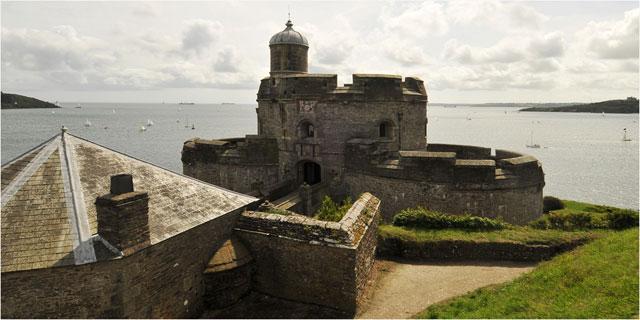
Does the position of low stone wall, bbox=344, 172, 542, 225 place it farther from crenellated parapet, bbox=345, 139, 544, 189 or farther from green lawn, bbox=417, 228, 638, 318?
green lawn, bbox=417, 228, 638, 318

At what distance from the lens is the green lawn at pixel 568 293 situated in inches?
317

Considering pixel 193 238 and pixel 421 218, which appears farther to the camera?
pixel 421 218

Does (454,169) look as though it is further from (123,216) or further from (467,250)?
(123,216)

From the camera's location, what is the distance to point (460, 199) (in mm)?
16844

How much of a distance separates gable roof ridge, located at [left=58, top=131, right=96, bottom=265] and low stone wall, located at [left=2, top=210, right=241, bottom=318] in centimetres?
27

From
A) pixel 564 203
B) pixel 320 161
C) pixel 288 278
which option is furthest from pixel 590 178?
pixel 288 278

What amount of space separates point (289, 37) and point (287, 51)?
0.78m

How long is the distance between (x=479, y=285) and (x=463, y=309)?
2.07 metres

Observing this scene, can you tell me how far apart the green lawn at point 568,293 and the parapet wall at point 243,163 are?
13404 mm

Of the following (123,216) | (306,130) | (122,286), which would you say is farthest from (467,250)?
(306,130)

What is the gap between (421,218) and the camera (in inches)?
575

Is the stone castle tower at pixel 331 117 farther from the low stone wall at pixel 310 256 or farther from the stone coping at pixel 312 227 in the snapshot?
the low stone wall at pixel 310 256

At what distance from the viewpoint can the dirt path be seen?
10218mm

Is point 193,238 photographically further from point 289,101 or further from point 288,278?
point 289,101
